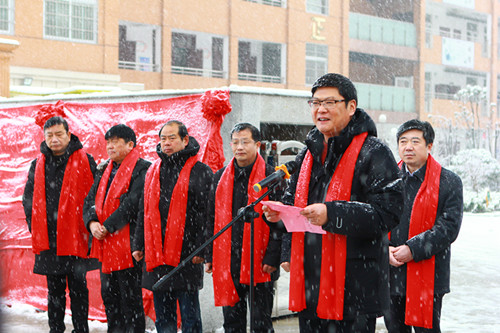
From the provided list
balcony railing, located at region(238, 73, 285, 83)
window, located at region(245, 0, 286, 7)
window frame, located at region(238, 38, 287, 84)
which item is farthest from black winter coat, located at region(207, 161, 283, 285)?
window, located at region(245, 0, 286, 7)

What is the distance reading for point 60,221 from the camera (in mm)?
5941

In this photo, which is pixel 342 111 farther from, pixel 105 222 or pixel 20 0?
pixel 20 0

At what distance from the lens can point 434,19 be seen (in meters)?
36.2

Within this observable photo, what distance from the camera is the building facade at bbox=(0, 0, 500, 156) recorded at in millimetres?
19453

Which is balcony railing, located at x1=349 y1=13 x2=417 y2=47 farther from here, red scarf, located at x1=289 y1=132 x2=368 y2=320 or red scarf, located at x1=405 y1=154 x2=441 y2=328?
red scarf, located at x1=289 y1=132 x2=368 y2=320

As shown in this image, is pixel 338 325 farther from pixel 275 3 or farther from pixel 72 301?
pixel 275 3

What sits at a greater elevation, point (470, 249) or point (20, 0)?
point (20, 0)

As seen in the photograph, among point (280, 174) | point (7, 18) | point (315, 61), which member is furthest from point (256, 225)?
point (315, 61)

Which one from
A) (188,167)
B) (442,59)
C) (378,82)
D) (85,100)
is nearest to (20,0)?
(85,100)

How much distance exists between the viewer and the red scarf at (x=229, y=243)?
496 centimetres

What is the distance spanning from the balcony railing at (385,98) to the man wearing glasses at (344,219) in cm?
2671

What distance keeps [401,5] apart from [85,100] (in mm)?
28669

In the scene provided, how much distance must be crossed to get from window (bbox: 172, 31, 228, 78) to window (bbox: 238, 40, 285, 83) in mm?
1103

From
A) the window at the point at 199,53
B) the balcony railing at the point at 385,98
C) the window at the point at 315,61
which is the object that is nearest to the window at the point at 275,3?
the window at the point at 315,61
